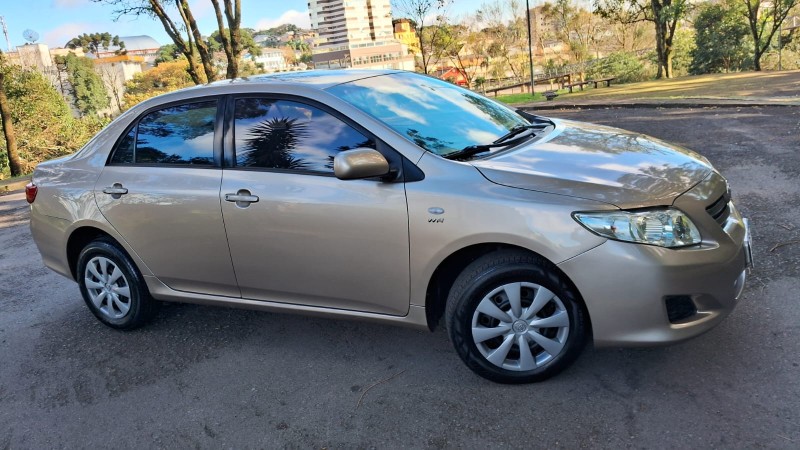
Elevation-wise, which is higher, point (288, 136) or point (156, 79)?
point (156, 79)

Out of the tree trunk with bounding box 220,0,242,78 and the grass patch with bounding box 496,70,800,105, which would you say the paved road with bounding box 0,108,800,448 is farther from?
the tree trunk with bounding box 220,0,242,78

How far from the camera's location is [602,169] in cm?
Result: 303

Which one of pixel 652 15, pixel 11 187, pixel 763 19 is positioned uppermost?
pixel 652 15

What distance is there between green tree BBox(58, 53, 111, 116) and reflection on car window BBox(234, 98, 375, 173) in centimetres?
7722

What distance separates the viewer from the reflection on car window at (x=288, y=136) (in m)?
3.35

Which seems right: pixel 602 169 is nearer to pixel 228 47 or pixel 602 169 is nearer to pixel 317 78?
pixel 317 78

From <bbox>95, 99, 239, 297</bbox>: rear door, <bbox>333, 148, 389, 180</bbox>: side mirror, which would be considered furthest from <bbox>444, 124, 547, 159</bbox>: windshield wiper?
<bbox>95, 99, 239, 297</bbox>: rear door

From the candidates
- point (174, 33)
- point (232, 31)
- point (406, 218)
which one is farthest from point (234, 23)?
point (406, 218)

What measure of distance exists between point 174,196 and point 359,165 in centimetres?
145

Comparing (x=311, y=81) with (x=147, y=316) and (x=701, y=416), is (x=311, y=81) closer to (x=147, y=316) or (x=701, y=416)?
(x=147, y=316)

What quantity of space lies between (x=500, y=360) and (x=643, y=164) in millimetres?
1286

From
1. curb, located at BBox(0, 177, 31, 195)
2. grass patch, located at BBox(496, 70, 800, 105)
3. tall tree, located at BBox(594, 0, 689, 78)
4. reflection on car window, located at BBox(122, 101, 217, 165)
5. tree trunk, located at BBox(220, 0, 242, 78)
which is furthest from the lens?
tall tree, located at BBox(594, 0, 689, 78)

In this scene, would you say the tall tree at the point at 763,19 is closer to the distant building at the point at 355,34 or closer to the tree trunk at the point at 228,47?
the tree trunk at the point at 228,47

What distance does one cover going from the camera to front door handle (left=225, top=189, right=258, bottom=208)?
136 inches
